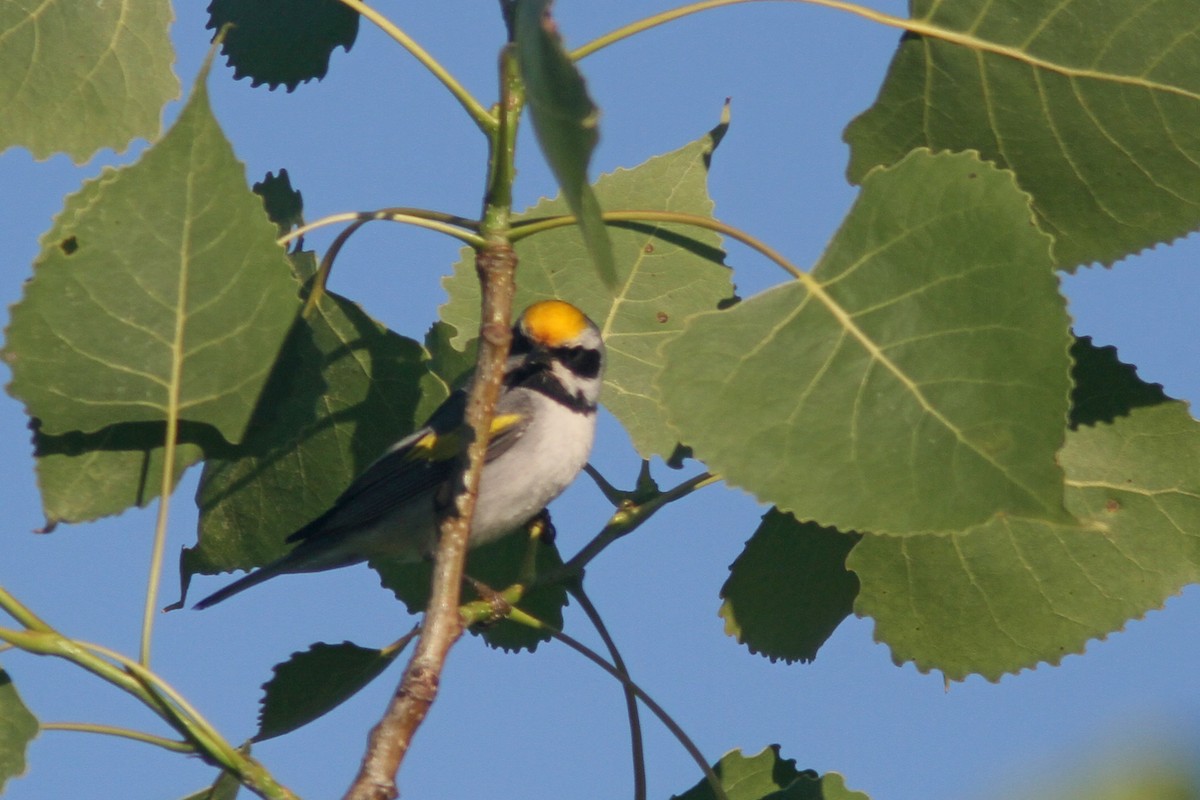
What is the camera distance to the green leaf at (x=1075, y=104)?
10.0 ft

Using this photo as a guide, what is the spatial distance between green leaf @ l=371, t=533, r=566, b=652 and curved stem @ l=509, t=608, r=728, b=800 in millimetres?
267

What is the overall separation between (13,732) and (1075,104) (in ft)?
8.89

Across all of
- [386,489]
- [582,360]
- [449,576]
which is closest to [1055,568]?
[449,576]

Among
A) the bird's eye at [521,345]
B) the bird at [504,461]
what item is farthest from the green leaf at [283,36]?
the bird's eye at [521,345]

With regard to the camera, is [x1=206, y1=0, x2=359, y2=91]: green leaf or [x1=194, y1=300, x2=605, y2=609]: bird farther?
[x1=194, y1=300, x2=605, y2=609]: bird

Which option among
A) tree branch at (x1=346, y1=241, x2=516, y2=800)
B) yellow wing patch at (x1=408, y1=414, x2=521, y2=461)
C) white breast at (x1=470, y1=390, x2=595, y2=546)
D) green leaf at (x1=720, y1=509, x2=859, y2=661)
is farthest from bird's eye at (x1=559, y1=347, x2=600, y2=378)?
tree branch at (x1=346, y1=241, x2=516, y2=800)

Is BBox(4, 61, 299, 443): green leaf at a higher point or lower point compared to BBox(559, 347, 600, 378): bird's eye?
lower

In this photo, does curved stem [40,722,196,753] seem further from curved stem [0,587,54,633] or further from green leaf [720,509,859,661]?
green leaf [720,509,859,661]

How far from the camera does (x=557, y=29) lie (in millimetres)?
1965

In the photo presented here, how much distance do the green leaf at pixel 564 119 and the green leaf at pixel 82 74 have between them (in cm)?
188

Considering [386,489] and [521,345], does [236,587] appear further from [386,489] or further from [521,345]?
[521,345]

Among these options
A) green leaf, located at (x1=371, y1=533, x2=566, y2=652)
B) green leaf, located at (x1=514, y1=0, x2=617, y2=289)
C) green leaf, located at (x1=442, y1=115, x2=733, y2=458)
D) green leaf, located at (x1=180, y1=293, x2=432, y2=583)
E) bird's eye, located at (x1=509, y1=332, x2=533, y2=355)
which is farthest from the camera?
bird's eye, located at (x1=509, y1=332, x2=533, y2=355)

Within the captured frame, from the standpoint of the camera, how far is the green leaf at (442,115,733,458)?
3.85 meters

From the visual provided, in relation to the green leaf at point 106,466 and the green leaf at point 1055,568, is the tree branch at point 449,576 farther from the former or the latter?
the green leaf at point 1055,568
